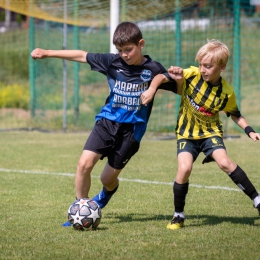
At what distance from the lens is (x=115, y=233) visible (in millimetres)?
5105

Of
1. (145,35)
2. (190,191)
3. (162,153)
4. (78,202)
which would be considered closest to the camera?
(78,202)

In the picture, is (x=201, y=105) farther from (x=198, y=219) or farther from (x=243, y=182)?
(x=198, y=219)

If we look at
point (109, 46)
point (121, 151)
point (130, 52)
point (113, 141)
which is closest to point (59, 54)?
point (130, 52)

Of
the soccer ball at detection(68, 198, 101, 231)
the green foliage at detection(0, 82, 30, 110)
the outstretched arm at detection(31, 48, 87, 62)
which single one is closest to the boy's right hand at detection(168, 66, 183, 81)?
the outstretched arm at detection(31, 48, 87, 62)

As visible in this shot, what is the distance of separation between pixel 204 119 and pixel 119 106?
0.77 metres

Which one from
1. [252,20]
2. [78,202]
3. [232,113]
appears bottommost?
[78,202]

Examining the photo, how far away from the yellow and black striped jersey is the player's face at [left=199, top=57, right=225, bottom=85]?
86 millimetres

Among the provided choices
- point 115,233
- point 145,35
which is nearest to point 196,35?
point 145,35

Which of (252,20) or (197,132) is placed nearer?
(197,132)

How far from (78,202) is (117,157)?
0.55m

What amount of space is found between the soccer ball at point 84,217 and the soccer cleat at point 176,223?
614 mm

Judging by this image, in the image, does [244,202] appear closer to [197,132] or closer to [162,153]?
[197,132]

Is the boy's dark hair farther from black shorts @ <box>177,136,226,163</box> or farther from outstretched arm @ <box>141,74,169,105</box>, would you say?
black shorts @ <box>177,136,226,163</box>

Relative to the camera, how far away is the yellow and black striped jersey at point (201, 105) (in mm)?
5512
